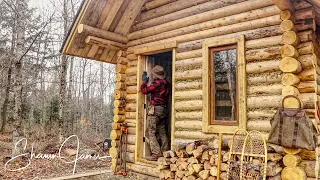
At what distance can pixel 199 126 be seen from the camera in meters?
5.71

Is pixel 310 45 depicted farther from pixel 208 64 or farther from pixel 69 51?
pixel 69 51

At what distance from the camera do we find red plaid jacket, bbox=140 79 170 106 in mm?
6887

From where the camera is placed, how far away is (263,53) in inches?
193

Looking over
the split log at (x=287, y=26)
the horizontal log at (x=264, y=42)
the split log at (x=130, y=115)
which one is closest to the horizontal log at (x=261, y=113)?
the horizontal log at (x=264, y=42)

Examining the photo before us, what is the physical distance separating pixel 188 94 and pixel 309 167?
2765 millimetres

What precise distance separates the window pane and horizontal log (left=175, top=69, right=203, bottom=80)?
405 mm

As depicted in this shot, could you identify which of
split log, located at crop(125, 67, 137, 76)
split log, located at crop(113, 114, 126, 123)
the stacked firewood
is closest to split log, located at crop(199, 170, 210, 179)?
the stacked firewood

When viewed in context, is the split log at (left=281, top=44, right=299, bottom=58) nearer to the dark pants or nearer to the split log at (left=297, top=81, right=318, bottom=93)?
the split log at (left=297, top=81, right=318, bottom=93)

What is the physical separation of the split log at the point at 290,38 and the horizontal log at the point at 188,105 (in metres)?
2.14

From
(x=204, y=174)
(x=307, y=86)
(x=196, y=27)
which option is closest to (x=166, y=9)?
(x=196, y=27)

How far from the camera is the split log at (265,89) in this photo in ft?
15.4

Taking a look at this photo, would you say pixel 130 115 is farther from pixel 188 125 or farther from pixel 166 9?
pixel 166 9

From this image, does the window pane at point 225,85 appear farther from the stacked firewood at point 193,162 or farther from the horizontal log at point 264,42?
the stacked firewood at point 193,162

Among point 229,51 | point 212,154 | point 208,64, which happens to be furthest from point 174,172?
point 229,51
